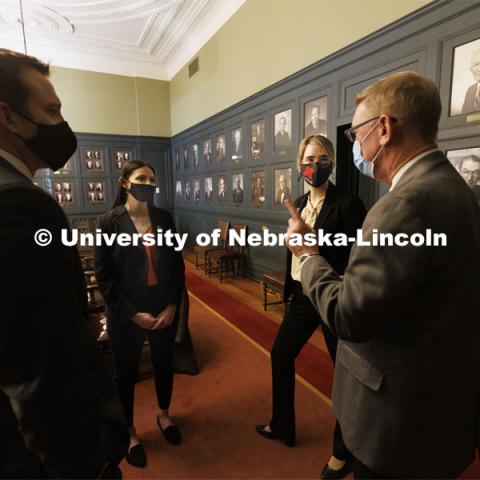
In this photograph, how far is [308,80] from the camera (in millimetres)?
4652

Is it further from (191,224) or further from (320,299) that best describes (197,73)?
(320,299)

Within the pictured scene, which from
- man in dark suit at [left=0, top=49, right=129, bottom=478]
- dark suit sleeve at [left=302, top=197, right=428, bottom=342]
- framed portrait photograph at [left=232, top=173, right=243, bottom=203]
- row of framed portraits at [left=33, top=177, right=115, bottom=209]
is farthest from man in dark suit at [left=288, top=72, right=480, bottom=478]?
row of framed portraits at [left=33, top=177, right=115, bottom=209]

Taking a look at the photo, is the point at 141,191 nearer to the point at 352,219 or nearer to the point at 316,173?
the point at 316,173

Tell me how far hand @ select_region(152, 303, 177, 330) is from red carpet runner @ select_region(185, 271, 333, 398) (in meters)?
1.60

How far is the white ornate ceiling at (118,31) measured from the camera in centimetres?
676

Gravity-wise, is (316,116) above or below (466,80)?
above

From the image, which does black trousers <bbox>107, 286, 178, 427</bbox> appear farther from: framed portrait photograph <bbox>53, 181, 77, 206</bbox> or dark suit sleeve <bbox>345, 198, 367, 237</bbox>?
framed portrait photograph <bbox>53, 181, 77, 206</bbox>

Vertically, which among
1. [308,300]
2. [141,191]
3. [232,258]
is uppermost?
[141,191]

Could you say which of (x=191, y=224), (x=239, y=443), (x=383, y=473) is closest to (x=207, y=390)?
(x=239, y=443)

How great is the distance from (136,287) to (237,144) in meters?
5.22

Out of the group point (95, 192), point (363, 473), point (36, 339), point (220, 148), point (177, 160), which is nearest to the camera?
point (36, 339)

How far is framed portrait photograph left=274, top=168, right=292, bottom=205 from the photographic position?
209 inches

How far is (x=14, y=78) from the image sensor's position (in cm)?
89

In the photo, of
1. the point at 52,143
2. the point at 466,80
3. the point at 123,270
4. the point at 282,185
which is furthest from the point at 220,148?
the point at 52,143
